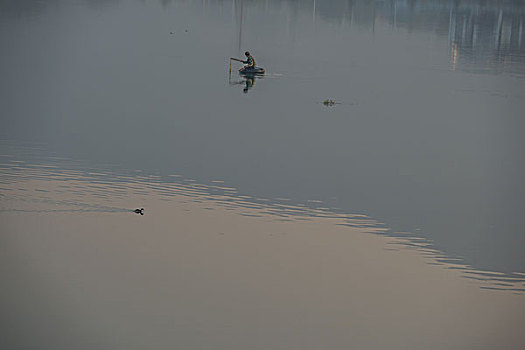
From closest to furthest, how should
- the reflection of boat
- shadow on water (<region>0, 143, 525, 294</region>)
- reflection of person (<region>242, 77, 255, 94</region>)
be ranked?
shadow on water (<region>0, 143, 525, 294</region>) < reflection of person (<region>242, 77, 255, 94</region>) < the reflection of boat

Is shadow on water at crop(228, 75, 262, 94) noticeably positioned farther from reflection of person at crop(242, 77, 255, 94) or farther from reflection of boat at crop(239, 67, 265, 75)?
reflection of boat at crop(239, 67, 265, 75)

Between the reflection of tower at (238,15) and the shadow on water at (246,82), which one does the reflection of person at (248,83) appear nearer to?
the shadow on water at (246,82)

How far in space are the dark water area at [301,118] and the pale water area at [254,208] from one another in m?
0.13

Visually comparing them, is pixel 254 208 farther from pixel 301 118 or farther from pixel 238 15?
pixel 238 15

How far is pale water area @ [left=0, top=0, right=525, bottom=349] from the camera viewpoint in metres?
16.7

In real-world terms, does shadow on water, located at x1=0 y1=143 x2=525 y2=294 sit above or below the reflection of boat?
below

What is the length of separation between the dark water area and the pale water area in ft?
0.43

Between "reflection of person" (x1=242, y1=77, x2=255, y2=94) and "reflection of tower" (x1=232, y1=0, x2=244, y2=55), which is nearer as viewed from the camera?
"reflection of person" (x1=242, y1=77, x2=255, y2=94)

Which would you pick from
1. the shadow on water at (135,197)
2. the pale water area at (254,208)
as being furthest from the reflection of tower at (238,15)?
the shadow on water at (135,197)

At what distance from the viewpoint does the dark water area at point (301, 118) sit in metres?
24.7

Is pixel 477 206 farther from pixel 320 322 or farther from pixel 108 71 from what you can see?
pixel 108 71

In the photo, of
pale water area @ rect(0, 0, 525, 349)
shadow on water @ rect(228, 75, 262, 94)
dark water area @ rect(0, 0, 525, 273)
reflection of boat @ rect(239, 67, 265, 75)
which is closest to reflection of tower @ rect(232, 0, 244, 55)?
dark water area @ rect(0, 0, 525, 273)

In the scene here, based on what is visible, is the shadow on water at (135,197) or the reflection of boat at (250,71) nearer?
the shadow on water at (135,197)

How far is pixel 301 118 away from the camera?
35.4 meters
